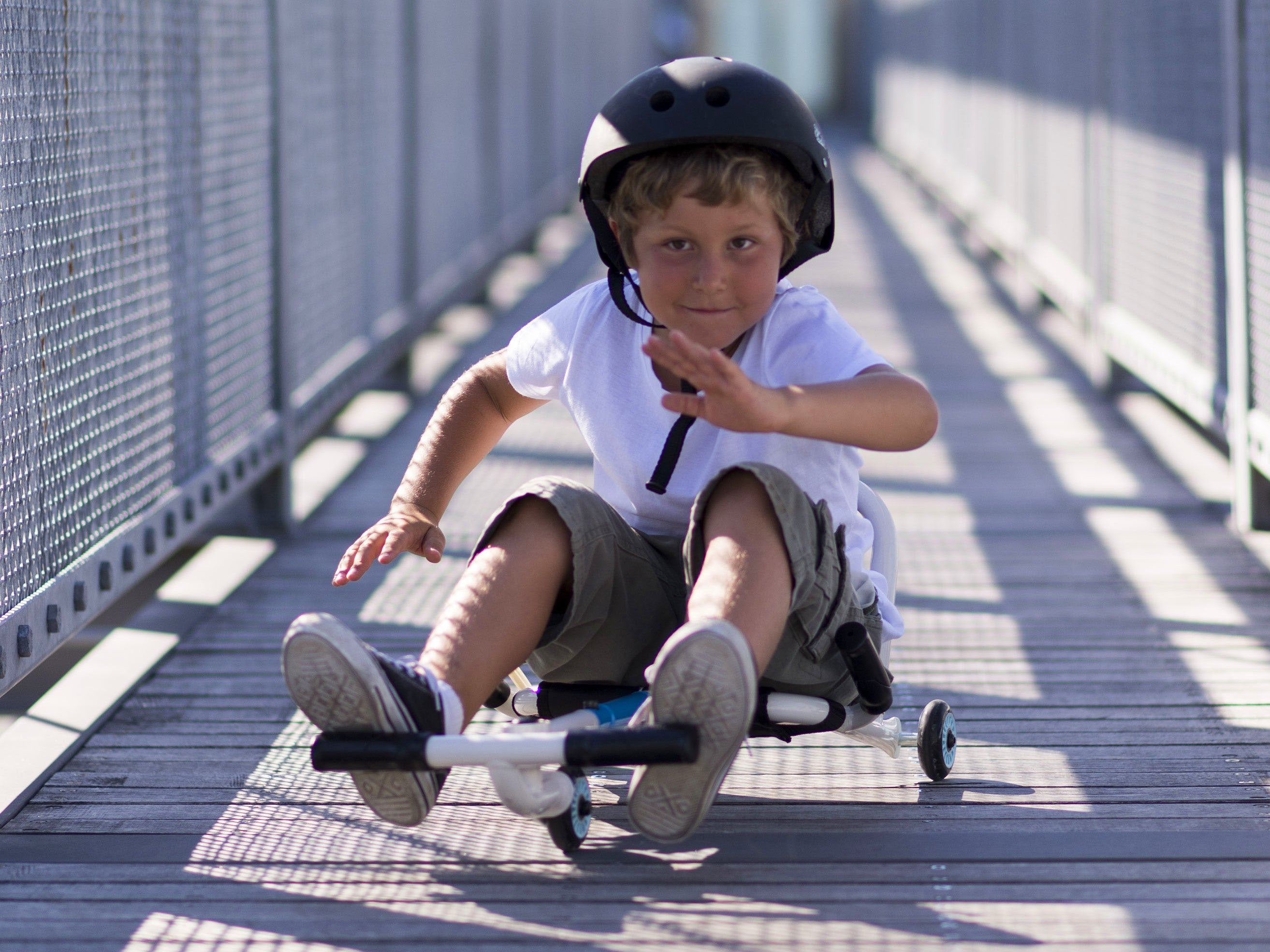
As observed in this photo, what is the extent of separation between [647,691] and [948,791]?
1.53ft

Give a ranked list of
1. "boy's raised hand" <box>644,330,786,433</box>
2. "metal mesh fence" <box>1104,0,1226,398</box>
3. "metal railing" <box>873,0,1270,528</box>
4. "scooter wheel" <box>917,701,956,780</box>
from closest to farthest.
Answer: "boy's raised hand" <box>644,330,786,433</box> < "scooter wheel" <box>917,701,956,780</box> < "metal railing" <box>873,0,1270,528</box> < "metal mesh fence" <box>1104,0,1226,398</box>

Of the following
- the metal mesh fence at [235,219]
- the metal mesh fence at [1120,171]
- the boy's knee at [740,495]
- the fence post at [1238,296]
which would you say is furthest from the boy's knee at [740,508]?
the metal mesh fence at [1120,171]

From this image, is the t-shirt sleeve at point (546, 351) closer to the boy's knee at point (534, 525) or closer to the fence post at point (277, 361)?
the boy's knee at point (534, 525)

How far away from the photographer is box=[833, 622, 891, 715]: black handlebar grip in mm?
2051

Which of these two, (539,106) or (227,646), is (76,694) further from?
(539,106)

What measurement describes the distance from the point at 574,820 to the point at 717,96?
0.88 meters

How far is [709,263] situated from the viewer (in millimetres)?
2018

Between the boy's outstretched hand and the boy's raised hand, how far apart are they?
0.41 metres

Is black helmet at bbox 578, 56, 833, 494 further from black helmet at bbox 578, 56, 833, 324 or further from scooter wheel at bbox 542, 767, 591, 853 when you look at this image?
scooter wheel at bbox 542, 767, 591, 853

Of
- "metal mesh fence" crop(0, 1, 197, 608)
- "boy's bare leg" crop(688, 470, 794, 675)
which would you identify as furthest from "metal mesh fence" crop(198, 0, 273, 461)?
"boy's bare leg" crop(688, 470, 794, 675)

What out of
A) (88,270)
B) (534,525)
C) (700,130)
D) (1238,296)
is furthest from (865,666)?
(1238,296)

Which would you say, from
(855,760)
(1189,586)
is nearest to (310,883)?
(855,760)

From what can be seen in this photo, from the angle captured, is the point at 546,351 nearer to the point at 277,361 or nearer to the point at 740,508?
the point at 740,508

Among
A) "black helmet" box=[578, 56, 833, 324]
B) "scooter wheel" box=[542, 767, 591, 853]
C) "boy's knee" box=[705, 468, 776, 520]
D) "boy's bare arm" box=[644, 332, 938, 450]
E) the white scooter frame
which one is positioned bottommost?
Result: "scooter wheel" box=[542, 767, 591, 853]
